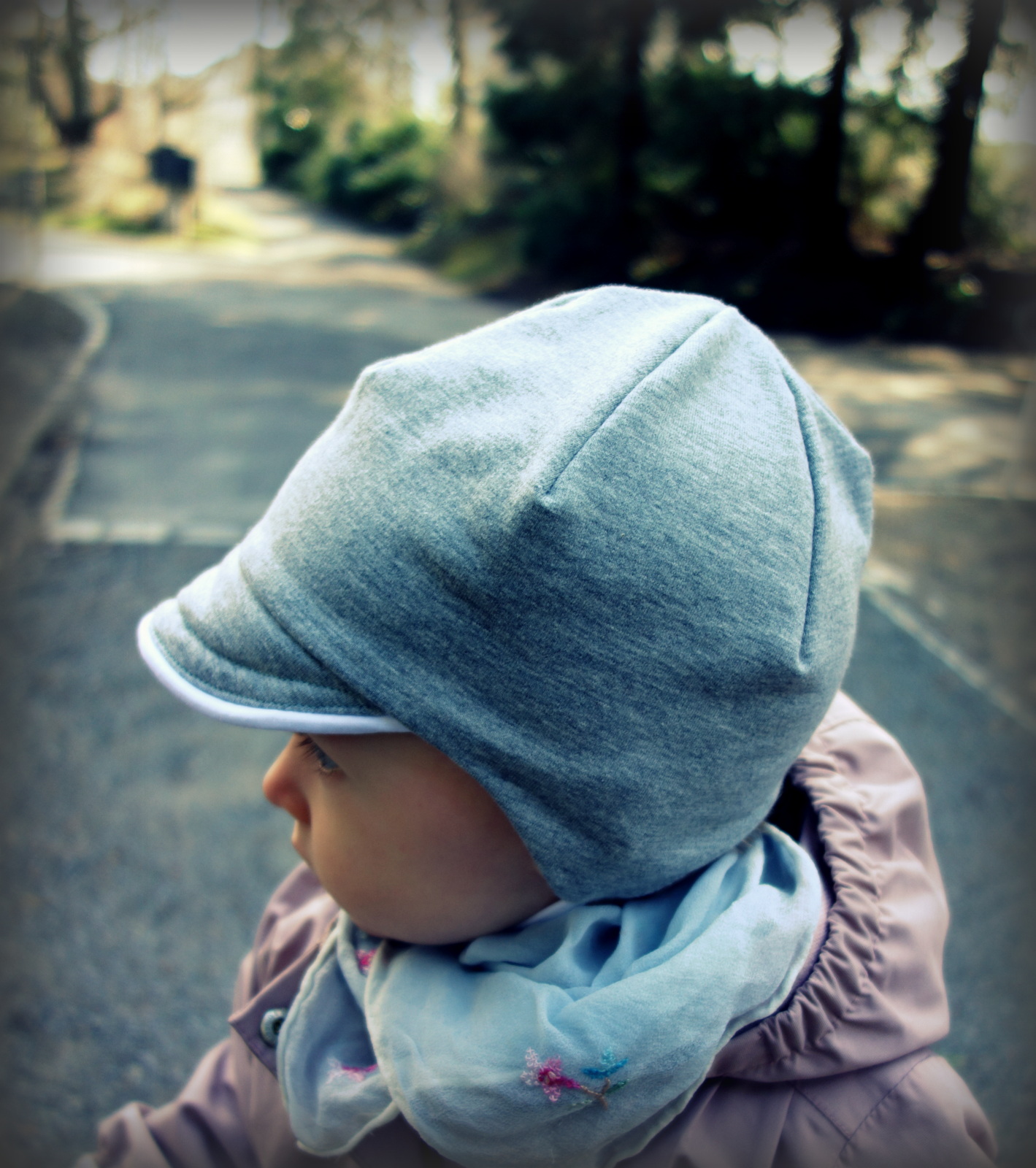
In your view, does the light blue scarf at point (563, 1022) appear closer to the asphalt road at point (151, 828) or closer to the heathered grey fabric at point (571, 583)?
the heathered grey fabric at point (571, 583)

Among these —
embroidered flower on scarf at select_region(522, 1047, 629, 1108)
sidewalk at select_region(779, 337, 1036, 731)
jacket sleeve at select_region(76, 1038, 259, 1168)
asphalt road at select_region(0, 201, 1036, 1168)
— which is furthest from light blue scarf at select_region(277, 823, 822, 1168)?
sidewalk at select_region(779, 337, 1036, 731)

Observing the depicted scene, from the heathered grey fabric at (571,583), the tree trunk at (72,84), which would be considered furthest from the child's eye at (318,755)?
the tree trunk at (72,84)

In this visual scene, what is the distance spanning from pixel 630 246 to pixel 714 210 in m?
1.13

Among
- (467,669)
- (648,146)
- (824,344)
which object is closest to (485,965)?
(467,669)

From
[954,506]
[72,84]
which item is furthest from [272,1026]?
[72,84]

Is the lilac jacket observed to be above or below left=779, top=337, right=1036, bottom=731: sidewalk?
above

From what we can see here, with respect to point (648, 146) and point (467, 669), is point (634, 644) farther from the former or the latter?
point (648, 146)

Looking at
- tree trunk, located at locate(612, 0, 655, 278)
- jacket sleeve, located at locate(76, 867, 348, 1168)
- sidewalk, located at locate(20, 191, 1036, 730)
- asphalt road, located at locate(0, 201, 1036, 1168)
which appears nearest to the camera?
jacket sleeve, located at locate(76, 867, 348, 1168)

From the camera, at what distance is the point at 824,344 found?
10.1m

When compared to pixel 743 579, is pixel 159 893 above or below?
below

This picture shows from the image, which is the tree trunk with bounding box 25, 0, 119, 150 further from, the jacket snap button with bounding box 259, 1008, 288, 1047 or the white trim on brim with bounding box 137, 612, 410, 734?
the jacket snap button with bounding box 259, 1008, 288, 1047

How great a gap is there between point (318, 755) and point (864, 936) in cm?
60

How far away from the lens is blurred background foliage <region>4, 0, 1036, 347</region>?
10.4 metres

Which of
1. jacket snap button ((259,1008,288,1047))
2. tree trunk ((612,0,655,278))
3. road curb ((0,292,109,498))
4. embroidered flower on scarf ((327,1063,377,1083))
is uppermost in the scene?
tree trunk ((612,0,655,278))
